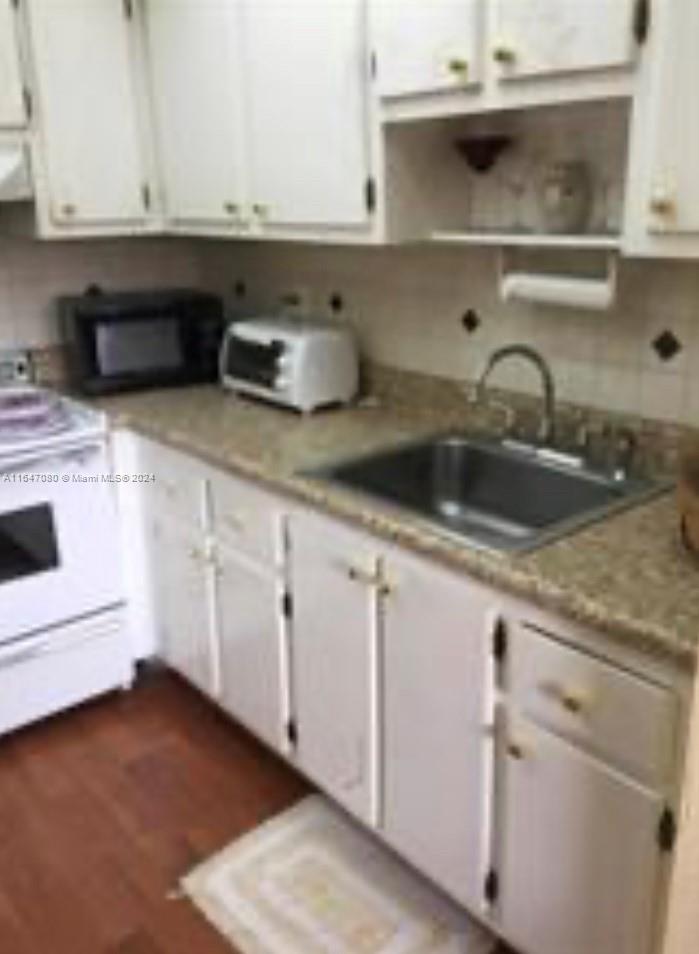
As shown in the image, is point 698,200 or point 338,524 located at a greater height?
point 698,200

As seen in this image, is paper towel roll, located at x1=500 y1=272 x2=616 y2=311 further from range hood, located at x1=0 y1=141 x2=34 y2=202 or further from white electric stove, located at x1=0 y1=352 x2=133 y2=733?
range hood, located at x1=0 y1=141 x2=34 y2=202

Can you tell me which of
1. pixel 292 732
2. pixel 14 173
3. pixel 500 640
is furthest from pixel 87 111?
pixel 500 640

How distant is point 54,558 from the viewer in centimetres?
237

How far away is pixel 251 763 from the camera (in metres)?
2.31

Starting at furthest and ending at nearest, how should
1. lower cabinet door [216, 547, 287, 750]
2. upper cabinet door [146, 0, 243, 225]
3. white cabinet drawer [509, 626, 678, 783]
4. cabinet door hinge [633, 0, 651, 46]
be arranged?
upper cabinet door [146, 0, 243, 225] < lower cabinet door [216, 547, 287, 750] < cabinet door hinge [633, 0, 651, 46] < white cabinet drawer [509, 626, 678, 783]

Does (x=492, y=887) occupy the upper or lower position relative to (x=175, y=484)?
lower

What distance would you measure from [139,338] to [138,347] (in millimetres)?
29

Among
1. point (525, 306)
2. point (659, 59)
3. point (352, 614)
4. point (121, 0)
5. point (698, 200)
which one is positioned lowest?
point (352, 614)

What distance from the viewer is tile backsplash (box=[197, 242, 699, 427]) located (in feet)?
5.85

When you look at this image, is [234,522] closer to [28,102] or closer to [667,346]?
[667,346]

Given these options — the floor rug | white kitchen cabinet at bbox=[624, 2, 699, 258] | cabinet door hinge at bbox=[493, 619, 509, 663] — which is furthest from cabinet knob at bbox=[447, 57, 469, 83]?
the floor rug

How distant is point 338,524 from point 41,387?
143cm

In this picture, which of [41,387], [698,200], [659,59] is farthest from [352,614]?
[41,387]

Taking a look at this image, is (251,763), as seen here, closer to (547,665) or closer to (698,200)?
(547,665)
